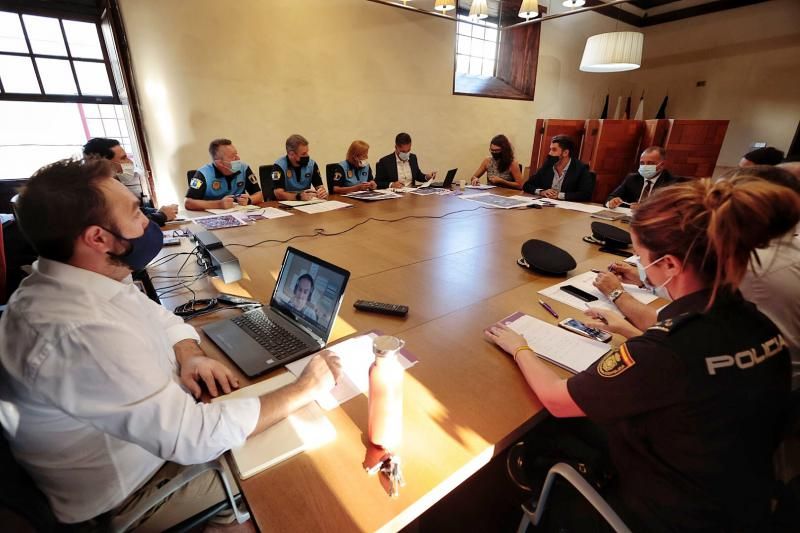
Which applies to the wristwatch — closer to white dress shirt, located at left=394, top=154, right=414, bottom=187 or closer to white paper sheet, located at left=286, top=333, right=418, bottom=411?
white paper sheet, located at left=286, top=333, right=418, bottom=411

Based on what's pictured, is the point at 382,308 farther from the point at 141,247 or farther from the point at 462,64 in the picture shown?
the point at 462,64

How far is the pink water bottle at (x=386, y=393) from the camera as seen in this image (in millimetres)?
652

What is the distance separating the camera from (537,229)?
7.88ft

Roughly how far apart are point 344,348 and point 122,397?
540 mm

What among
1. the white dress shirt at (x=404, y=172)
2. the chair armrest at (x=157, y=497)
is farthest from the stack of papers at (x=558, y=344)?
the white dress shirt at (x=404, y=172)

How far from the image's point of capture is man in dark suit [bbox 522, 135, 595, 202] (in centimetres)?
341

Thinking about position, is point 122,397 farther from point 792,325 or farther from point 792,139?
point 792,139

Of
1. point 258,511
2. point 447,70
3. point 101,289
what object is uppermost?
point 447,70

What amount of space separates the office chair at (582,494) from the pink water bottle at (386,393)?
382 mm

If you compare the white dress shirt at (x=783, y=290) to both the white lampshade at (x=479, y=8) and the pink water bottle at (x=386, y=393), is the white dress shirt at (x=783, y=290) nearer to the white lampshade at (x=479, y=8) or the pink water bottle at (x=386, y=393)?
the pink water bottle at (x=386, y=393)

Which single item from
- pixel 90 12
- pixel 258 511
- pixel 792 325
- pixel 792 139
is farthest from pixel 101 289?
pixel 792 139

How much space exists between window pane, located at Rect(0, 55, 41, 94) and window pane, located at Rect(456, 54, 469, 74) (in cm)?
498

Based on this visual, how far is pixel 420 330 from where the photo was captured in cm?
121

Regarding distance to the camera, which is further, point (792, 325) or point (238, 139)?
point (238, 139)
